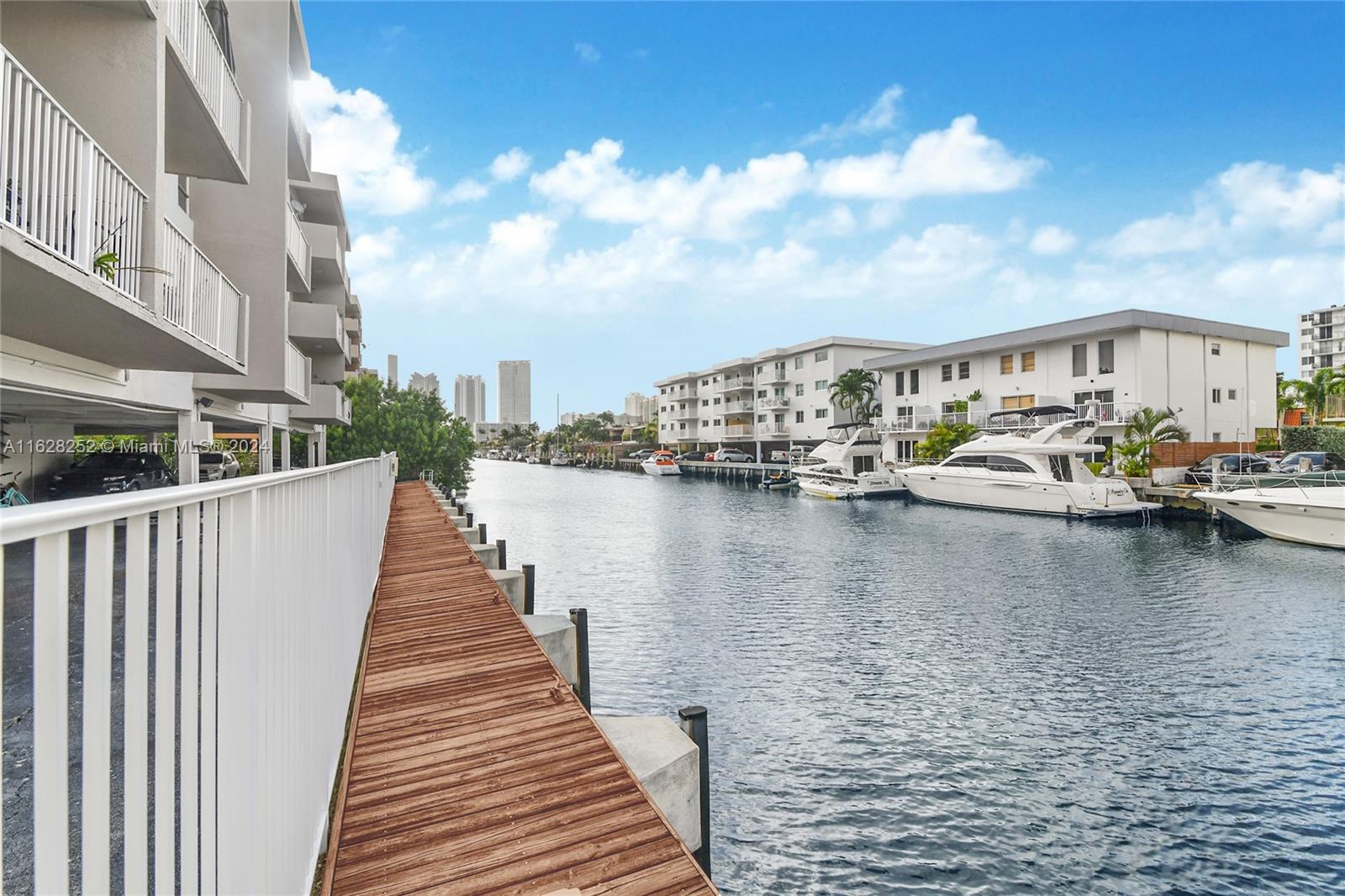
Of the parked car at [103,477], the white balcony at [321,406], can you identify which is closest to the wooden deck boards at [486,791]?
the parked car at [103,477]

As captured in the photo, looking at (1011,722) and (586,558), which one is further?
(586,558)

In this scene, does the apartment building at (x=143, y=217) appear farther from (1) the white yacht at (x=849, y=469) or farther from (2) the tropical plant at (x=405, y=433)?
(1) the white yacht at (x=849, y=469)

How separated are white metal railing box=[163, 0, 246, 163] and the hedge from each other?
148 ft

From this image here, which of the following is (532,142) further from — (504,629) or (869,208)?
(504,629)

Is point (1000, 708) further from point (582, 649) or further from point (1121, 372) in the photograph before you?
point (1121, 372)

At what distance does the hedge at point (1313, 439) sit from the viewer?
3366 centimetres

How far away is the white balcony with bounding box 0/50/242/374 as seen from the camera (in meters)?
5.48

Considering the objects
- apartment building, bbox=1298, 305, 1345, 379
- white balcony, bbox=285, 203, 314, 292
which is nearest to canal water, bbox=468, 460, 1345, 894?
white balcony, bbox=285, 203, 314, 292

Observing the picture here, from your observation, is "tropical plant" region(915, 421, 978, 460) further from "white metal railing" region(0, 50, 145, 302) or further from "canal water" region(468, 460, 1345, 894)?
"white metal railing" region(0, 50, 145, 302)

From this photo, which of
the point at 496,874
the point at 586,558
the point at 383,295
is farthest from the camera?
the point at 383,295

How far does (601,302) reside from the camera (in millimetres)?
101875

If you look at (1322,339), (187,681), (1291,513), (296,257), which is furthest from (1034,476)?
(1322,339)

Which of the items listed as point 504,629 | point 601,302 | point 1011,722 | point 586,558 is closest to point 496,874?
point 504,629

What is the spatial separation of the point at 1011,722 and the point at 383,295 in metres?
72.9
